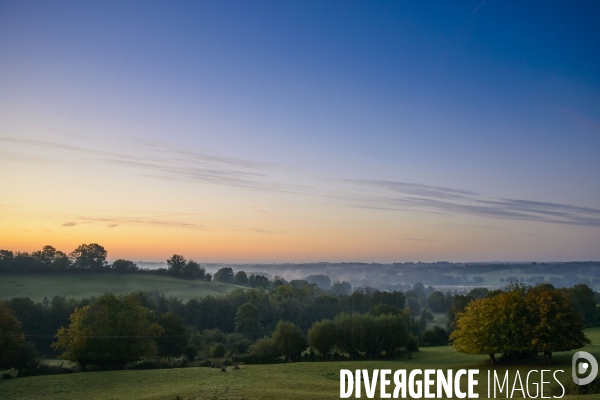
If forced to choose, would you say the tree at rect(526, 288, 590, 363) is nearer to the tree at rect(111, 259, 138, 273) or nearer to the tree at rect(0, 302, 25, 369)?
the tree at rect(0, 302, 25, 369)

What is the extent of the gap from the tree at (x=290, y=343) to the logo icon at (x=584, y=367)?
1336 inches

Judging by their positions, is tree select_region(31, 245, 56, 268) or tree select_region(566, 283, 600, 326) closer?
tree select_region(566, 283, 600, 326)

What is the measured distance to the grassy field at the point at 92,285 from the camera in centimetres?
9806

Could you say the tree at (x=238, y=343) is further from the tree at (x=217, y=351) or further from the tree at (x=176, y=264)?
the tree at (x=176, y=264)

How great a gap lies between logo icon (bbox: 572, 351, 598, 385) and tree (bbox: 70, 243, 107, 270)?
365ft

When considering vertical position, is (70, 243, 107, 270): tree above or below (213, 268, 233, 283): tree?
above

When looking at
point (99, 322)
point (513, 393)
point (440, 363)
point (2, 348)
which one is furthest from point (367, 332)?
point (2, 348)

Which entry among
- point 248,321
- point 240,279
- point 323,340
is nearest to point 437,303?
point 240,279

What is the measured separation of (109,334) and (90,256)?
73494mm

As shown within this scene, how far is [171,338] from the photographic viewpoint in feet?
209

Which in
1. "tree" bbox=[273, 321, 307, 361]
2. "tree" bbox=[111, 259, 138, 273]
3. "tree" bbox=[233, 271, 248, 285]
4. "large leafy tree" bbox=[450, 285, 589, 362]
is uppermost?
"tree" bbox=[111, 259, 138, 273]

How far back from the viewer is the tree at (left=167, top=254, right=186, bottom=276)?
13788 centimetres

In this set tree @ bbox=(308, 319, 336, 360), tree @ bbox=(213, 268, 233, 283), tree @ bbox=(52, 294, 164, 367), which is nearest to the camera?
tree @ bbox=(52, 294, 164, 367)

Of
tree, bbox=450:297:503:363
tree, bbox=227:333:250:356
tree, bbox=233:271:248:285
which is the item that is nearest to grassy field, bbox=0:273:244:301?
tree, bbox=227:333:250:356
